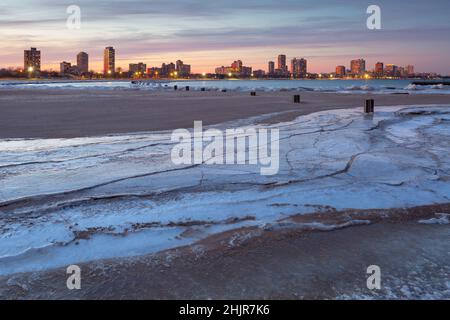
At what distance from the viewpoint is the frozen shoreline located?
370 cm

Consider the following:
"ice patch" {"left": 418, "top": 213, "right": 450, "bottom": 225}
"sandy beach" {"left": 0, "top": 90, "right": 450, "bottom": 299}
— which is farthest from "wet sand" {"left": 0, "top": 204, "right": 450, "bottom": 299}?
"ice patch" {"left": 418, "top": 213, "right": 450, "bottom": 225}

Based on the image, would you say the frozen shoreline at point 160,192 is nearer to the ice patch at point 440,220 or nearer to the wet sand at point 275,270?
the wet sand at point 275,270

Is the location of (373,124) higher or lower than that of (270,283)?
higher

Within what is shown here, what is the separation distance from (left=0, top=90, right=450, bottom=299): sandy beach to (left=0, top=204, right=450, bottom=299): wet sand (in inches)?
0.5

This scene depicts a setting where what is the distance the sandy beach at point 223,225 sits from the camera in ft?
9.52

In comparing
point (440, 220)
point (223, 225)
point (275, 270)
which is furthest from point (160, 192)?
point (440, 220)

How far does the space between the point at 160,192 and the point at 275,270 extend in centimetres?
234

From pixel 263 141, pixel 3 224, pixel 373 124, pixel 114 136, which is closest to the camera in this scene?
pixel 3 224

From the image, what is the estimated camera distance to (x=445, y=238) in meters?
3.74

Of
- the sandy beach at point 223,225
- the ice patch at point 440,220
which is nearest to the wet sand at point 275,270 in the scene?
the sandy beach at point 223,225
